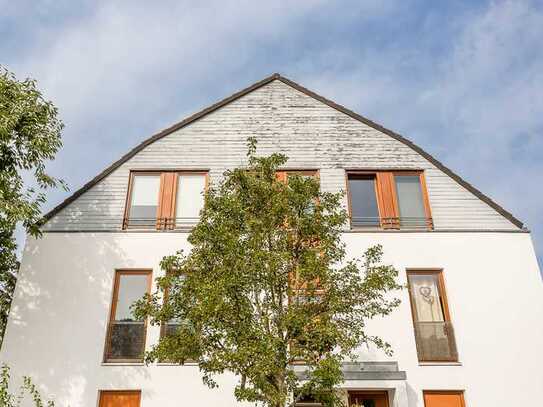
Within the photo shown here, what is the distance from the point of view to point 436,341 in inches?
532

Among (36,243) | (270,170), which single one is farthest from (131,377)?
(270,170)

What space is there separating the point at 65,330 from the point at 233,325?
22.7 feet

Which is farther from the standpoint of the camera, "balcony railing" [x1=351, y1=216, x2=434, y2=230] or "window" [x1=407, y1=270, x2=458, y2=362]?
"balcony railing" [x1=351, y1=216, x2=434, y2=230]

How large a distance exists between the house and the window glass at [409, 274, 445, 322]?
4 centimetres

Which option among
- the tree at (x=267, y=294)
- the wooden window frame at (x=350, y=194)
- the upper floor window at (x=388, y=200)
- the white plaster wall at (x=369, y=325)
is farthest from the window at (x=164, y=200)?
the tree at (x=267, y=294)

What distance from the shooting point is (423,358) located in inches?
523

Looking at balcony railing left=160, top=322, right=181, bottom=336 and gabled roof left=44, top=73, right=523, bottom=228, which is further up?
gabled roof left=44, top=73, right=523, bottom=228

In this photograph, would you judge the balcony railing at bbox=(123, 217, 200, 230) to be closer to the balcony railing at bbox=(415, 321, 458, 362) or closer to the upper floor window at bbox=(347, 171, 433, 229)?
the upper floor window at bbox=(347, 171, 433, 229)

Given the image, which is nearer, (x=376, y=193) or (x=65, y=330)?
(x=65, y=330)

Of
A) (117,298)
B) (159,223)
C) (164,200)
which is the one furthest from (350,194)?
(117,298)

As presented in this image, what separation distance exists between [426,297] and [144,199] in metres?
9.13

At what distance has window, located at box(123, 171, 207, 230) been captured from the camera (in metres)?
15.3

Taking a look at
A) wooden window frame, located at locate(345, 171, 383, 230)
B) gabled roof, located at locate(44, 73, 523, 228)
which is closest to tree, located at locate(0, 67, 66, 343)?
gabled roof, located at locate(44, 73, 523, 228)

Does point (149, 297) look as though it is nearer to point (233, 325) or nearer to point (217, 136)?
point (233, 325)
